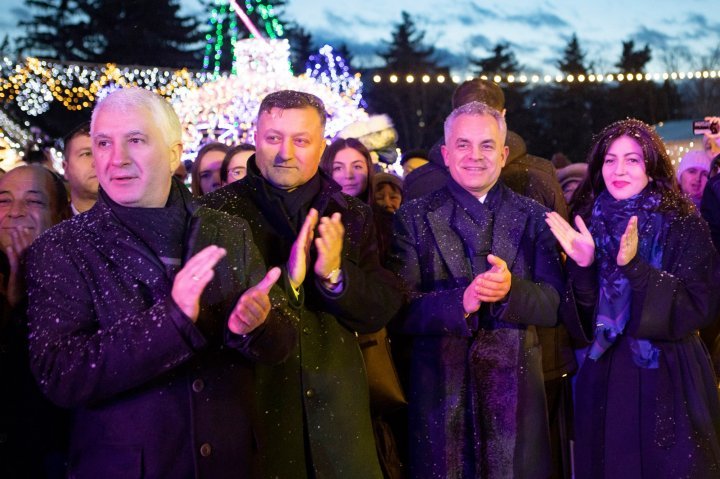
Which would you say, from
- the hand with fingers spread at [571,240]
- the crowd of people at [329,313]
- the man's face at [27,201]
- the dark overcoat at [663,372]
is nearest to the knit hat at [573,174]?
the crowd of people at [329,313]

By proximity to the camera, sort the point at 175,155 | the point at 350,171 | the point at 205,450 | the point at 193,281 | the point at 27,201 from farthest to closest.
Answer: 1. the point at 350,171
2. the point at 27,201
3. the point at 175,155
4. the point at 205,450
5. the point at 193,281

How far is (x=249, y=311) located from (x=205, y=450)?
496 mm

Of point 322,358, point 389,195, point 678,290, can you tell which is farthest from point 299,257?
point 389,195

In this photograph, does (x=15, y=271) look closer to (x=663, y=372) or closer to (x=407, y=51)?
(x=663, y=372)

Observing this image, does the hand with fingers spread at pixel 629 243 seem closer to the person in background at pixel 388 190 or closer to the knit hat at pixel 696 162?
the person in background at pixel 388 190

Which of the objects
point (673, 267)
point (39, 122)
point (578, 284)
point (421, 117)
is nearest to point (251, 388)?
point (578, 284)

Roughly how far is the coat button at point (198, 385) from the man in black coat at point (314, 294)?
62cm

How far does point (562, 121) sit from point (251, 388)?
40543 millimetres

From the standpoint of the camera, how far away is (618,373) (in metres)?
4.04

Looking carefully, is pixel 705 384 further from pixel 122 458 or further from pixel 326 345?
pixel 122 458

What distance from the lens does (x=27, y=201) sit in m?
3.67

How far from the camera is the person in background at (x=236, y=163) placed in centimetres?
537

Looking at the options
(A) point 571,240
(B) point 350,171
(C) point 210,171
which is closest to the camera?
(A) point 571,240

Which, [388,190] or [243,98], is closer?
[388,190]
